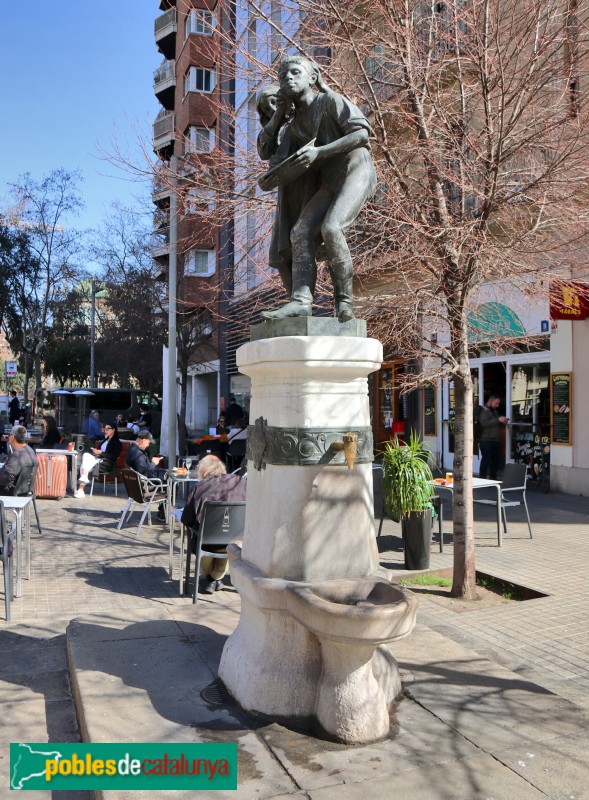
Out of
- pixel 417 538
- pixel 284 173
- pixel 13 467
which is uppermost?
pixel 284 173

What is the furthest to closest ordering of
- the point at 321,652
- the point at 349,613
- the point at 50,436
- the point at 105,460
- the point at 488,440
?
the point at 50,436, the point at 488,440, the point at 105,460, the point at 321,652, the point at 349,613

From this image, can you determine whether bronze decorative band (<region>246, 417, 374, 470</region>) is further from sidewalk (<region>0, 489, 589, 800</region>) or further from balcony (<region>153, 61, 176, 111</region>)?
balcony (<region>153, 61, 176, 111</region>)

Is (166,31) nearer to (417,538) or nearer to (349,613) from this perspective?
(417,538)

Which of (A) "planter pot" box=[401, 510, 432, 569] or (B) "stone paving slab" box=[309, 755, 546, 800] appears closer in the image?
(B) "stone paving slab" box=[309, 755, 546, 800]

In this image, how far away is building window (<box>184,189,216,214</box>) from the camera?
8.03 metres

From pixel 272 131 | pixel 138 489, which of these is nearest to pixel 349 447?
pixel 272 131

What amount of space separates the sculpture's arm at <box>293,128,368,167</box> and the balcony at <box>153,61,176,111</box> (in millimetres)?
33933

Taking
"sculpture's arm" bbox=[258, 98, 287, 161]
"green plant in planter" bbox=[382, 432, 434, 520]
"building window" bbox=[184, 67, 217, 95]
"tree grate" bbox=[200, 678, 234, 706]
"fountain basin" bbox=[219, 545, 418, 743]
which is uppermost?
"building window" bbox=[184, 67, 217, 95]

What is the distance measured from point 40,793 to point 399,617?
1905mm

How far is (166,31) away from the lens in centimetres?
3400

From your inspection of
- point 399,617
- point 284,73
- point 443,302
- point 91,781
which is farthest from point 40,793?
point 443,302

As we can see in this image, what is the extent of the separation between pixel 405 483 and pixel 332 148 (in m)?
4.63

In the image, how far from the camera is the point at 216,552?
6.77m

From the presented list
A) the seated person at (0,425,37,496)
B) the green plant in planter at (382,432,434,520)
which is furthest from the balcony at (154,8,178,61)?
the green plant in planter at (382,432,434,520)
